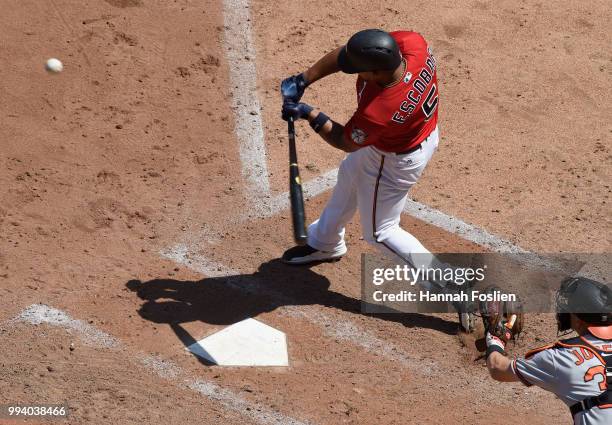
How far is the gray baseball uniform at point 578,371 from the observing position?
444 centimetres

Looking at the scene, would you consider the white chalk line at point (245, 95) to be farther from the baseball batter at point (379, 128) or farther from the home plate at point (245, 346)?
the home plate at point (245, 346)

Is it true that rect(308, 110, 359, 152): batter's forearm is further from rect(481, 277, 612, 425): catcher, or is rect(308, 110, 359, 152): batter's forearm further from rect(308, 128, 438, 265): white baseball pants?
rect(481, 277, 612, 425): catcher

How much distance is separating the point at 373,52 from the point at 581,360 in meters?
2.20

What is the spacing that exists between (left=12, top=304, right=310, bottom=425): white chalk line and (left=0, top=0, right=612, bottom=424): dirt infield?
1 cm

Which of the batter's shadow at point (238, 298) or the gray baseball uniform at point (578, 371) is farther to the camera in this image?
the batter's shadow at point (238, 298)

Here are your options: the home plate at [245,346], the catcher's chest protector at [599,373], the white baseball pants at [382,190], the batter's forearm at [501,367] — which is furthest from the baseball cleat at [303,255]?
the catcher's chest protector at [599,373]

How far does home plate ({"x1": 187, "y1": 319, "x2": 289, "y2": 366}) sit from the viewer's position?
6.08 meters

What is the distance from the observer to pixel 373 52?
5.55m

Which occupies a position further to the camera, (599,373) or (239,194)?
(239,194)

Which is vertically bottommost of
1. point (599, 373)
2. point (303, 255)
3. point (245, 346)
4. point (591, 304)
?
point (245, 346)

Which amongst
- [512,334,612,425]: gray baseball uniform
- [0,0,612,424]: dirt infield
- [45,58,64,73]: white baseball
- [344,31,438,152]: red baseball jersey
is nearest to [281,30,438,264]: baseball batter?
[344,31,438,152]: red baseball jersey

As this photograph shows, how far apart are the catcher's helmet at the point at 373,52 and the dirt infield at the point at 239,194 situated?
1893 mm

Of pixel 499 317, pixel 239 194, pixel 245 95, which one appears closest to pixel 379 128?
pixel 499 317

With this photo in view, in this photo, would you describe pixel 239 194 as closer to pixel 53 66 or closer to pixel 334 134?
pixel 334 134
